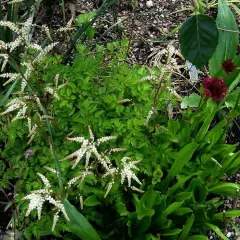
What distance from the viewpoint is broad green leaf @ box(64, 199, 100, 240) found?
1.82m

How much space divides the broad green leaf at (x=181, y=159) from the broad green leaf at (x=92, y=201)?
299 millimetres

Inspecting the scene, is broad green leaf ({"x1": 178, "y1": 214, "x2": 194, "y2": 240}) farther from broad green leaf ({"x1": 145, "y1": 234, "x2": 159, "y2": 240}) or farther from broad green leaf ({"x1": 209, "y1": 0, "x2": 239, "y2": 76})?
broad green leaf ({"x1": 209, "y1": 0, "x2": 239, "y2": 76})

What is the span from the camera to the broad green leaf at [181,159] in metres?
1.97

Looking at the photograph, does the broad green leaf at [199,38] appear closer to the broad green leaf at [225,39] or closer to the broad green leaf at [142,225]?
the broad green leaf at [142,225]

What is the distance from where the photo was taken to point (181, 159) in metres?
2.01

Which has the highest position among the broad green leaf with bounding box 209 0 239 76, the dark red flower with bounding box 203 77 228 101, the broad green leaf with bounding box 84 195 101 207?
the dark red flower with bounding box 203 77 228 101

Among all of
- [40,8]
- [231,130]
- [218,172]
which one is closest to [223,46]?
[231,130]

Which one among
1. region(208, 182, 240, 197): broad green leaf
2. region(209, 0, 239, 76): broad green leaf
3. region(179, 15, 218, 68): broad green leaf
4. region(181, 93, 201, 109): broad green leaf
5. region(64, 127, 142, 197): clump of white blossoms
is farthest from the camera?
region(209, 0, 239, 76): broad green leaf

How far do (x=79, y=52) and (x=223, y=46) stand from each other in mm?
928

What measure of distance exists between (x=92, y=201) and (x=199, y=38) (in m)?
0.97

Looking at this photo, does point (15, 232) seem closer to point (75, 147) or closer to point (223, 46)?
point (75, 147)

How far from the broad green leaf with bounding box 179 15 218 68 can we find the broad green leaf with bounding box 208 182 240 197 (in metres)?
1.00

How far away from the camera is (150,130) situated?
2.01 metres

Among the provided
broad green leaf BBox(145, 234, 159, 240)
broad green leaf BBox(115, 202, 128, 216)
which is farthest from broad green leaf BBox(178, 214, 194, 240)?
broad green leaf BBox(115, 202, 128, 216)
